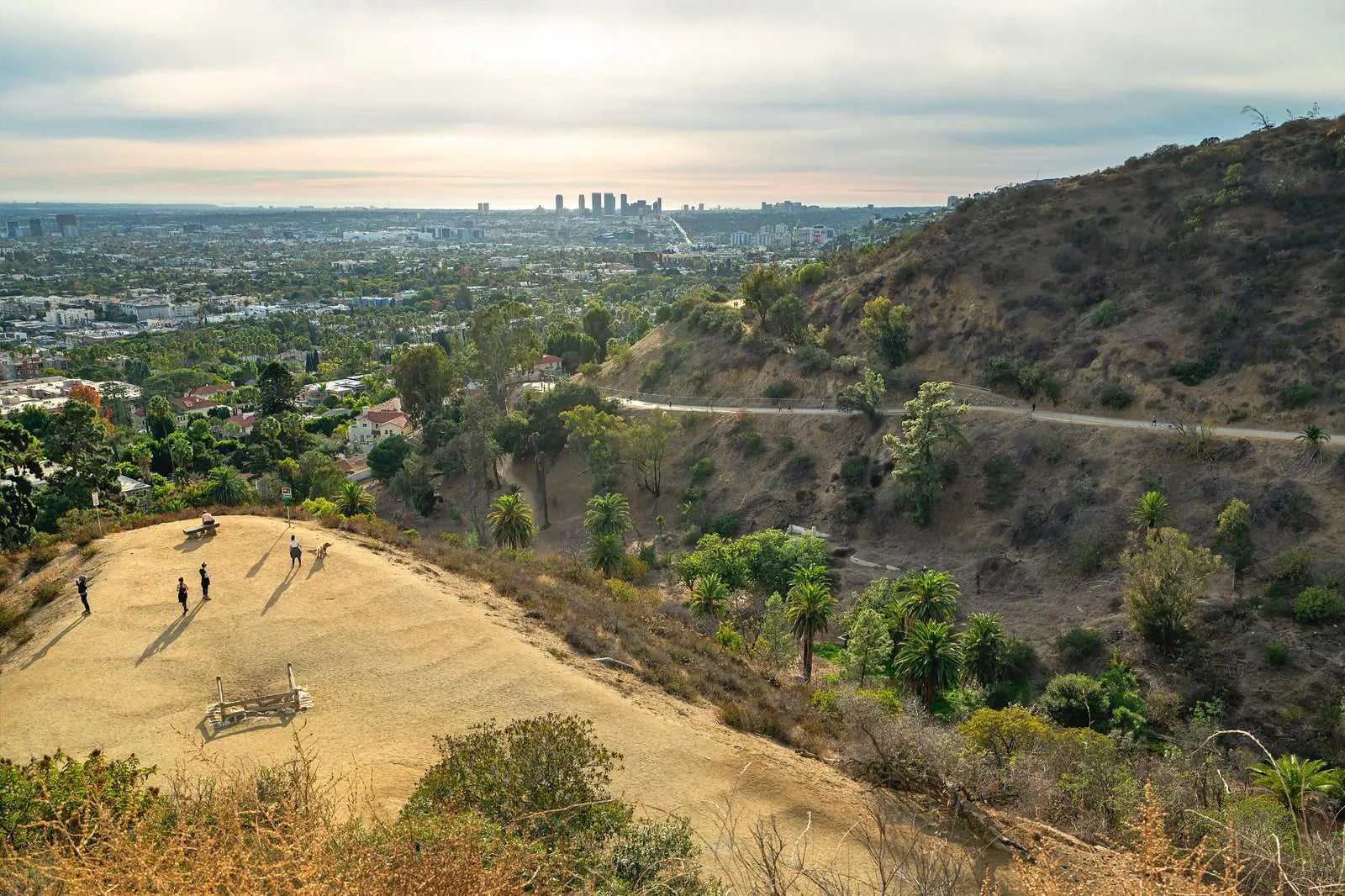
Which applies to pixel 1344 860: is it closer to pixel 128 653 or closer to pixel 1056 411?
pixel 128 653

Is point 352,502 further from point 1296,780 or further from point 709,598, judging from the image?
point 1296,780

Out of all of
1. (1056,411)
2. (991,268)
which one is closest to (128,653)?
(1056,411)

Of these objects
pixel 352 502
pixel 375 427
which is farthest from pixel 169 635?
pixel 375 427

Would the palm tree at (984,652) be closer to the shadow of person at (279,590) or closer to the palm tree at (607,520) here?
the palm tree at (607,520)

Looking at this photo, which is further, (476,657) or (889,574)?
(889,574)

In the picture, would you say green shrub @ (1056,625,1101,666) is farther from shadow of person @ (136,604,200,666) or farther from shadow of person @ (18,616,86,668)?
shadow of person @ (18,616,86,668)

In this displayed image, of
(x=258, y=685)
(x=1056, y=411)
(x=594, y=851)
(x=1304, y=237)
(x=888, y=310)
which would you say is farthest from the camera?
(x=888, y=310)

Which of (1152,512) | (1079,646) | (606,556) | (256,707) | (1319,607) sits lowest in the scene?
(1079,646)
